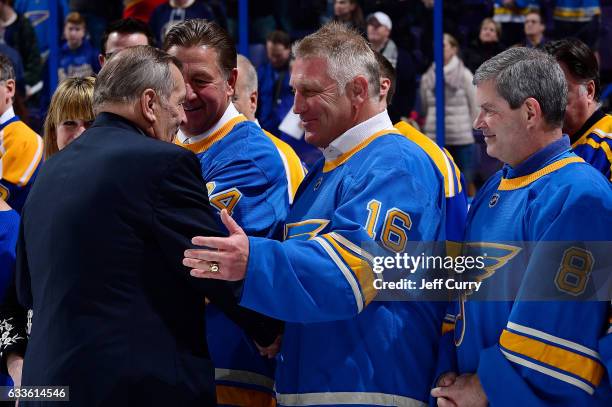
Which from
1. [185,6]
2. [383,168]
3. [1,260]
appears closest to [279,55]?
[185,6]

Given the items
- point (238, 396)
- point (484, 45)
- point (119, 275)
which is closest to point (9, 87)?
point (238, 396)

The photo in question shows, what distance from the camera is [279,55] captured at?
7008 mm

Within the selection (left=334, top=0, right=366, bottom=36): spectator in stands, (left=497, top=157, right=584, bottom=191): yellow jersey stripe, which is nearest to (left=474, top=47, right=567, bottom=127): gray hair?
(left=497, top=157, right=584, bottom=191): yellow jersey stripe

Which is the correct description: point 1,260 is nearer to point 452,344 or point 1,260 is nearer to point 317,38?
point 317,38

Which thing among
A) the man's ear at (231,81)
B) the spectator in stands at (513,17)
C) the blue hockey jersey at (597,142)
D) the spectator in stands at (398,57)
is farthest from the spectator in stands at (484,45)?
the man's ear at (231,81)

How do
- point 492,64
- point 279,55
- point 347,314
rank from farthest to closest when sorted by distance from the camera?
point 279,55 < point 492,64 < point 347,314

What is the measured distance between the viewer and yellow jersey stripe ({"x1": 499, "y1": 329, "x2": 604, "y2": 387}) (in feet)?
7.06

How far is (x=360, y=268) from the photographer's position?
2270mm

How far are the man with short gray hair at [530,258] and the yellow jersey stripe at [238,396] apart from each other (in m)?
0.65

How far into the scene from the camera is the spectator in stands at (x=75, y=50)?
7234 mm

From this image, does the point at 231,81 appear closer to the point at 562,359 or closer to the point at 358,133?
the point at 358,133

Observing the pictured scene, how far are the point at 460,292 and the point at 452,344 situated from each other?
0.14 meters

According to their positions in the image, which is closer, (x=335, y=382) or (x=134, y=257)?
(x=134, y=257)

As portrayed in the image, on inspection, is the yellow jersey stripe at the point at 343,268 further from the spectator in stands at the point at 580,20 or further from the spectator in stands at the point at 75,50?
the spectator in stands at the point at 75,50
